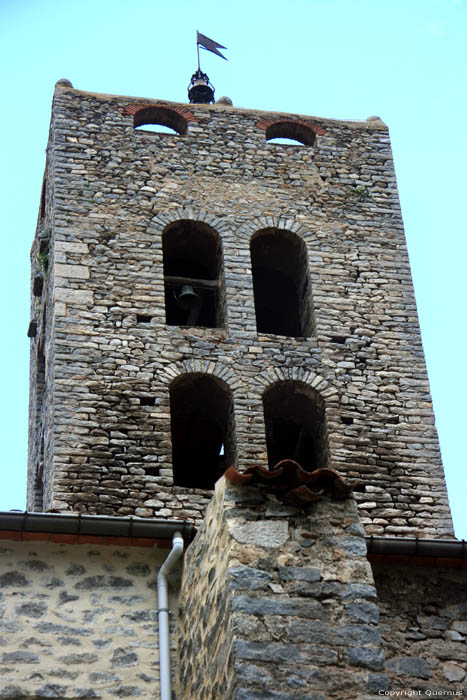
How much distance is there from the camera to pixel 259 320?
687 inches

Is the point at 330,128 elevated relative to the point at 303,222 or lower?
elevated

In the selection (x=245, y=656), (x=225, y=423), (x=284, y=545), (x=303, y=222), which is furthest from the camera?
(x=303, y=222)

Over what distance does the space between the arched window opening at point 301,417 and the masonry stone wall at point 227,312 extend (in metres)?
0.16

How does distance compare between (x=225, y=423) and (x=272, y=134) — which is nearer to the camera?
(x=225, y=423)

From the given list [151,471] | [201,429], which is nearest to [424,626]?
[151,471]

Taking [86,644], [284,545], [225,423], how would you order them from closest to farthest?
[284,545] < [86,644] < [225,423]

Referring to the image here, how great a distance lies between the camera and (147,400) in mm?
14398

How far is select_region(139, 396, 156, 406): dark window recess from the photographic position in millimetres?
14367

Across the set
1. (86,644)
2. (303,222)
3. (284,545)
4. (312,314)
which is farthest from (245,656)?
(303,222)

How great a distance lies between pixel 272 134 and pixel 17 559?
916cm

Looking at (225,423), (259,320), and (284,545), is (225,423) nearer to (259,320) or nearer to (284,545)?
(259,320)

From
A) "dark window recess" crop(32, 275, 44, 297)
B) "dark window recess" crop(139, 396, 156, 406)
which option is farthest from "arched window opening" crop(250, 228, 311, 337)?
"dark window recess" crop(32, 275, 44, 297)

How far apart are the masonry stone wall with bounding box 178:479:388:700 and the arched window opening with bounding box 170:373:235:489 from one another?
5.07 meters

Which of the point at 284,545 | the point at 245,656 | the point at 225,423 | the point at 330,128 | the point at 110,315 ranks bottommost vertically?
the point at 245,656
